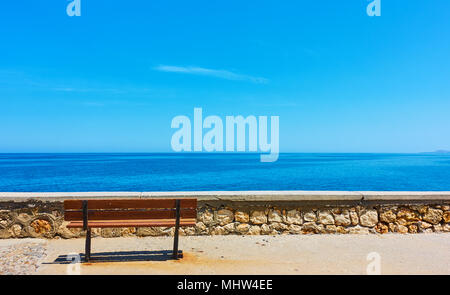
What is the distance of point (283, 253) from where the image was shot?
13.8 ft

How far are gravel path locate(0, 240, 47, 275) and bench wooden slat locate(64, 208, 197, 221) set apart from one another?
0.61 m

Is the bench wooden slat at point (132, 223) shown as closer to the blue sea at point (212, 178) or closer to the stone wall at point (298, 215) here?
the stone wall at point (298, 215)

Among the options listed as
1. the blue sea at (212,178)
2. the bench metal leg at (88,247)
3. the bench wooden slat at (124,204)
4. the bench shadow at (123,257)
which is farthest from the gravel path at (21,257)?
the blue sea at (212,178)

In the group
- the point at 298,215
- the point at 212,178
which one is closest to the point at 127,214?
the point at 298,215

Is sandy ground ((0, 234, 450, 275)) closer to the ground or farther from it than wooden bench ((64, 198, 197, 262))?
closer to the ground

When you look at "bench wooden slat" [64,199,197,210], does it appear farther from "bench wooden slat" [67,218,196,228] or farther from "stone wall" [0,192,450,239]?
"stone wall" [0,192,450,239]

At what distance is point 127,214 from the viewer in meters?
3.93

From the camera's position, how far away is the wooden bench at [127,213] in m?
3.82

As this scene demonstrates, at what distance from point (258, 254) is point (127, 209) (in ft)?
5.57

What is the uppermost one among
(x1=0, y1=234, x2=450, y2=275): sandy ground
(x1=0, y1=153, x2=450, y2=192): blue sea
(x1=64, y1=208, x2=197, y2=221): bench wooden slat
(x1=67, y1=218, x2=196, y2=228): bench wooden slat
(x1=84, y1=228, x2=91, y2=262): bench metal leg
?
(x1=64, y1=208, x2=197, y2=221): bench wooden slat

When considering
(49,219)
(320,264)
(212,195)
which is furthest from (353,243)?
(49,219)

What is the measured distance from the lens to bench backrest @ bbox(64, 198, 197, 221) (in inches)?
150

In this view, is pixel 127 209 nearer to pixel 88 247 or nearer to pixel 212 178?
pixel 88 247

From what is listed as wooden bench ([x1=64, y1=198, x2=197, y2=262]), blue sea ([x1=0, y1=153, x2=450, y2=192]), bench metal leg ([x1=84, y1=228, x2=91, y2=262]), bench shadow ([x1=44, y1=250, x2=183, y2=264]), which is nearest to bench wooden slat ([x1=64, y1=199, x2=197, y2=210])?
wooden bench ([x1=64, y1=198, x2=197, y2=262])
